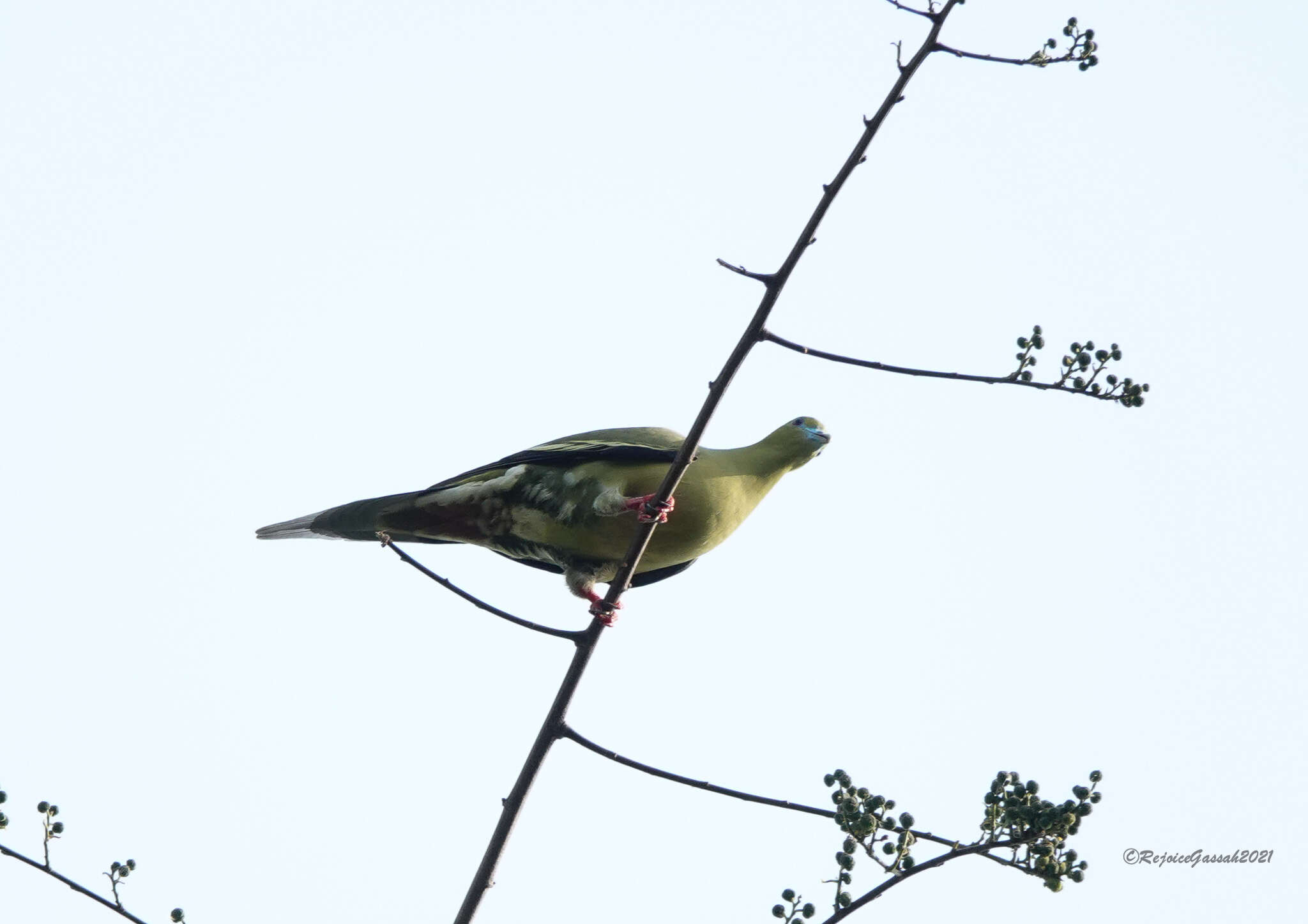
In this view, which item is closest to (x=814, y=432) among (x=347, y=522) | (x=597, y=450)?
(x=597, y=450)

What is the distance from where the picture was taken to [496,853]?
3.43 metres

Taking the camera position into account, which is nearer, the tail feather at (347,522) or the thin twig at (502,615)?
the thin twig at (502,615)

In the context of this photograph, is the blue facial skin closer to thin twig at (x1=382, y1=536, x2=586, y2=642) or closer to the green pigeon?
the green pigeon

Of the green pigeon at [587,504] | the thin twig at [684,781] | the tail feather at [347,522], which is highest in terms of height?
the green pigeon at [587,504]

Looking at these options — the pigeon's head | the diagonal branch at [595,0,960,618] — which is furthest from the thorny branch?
the pigeon's head

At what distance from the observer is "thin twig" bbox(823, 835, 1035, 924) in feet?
10.5

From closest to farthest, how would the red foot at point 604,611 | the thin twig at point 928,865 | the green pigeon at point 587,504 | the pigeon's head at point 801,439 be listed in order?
1. the thin twig at point 928,865
2. the red foot at point 604,611
3. the green pigeon at point 587,504
4. the pigeon's head at point 801,439

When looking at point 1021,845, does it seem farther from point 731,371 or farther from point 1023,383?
point 731,371

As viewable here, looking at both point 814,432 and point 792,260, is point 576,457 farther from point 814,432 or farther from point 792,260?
point 792,260

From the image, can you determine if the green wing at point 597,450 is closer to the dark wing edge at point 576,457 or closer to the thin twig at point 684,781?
the dark wing edge at point 576,457

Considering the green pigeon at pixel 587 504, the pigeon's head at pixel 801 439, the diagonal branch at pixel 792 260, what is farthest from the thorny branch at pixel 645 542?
the pigeon's head at pixel 801 439

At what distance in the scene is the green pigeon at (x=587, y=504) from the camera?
5.72 metres

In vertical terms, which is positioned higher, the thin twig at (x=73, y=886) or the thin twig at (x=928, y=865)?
the thin twig at (x=928, y=865)

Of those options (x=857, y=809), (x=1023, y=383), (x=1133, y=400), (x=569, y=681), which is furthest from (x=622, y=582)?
(x=1133, y=400)
